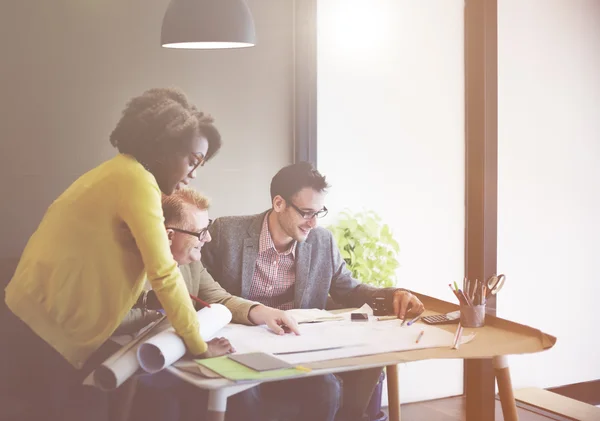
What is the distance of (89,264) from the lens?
2.45m

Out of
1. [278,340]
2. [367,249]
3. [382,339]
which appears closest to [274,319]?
[278,340]

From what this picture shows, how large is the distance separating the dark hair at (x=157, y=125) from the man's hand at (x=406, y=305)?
3.15 ft

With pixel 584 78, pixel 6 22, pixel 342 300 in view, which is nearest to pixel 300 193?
pixel 342 300

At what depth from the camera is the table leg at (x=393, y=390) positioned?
11.6 feet

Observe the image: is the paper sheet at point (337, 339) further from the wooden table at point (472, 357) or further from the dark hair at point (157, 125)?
the dark hair at point (157, 125)

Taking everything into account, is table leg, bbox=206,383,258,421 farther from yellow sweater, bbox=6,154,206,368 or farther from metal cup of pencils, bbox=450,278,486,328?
metal cup of pencils, bbox=450,278,486,328

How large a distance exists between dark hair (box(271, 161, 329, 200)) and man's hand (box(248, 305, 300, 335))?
0.68 metres

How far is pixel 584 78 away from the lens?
5.09 meters

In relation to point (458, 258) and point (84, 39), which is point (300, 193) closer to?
point (84, 39)

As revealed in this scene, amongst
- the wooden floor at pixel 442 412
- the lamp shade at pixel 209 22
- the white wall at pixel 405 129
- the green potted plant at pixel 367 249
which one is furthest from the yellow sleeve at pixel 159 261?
the wooden floor at pixel 442 412

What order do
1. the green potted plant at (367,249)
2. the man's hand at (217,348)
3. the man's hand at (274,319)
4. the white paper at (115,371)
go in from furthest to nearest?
the green potted plant at (367,249) < the man's hand at (274,319) < the man's hand at (217,348) < the white paper at (115,371)

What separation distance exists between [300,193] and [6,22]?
4.67ft

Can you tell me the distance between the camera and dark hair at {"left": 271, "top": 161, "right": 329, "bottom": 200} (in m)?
3.47

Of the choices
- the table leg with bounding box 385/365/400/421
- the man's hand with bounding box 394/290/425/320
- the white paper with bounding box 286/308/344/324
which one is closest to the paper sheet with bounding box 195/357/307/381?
the white paper with bounding box 286/308/344/324
